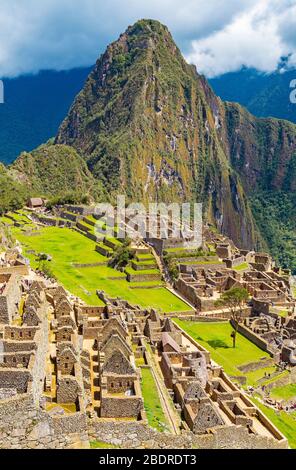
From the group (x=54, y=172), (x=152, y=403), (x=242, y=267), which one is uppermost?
(x=54, y=172)

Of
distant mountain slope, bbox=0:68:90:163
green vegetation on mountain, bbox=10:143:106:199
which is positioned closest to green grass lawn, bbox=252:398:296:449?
distant mountain slope, bbox=0:68:90:163

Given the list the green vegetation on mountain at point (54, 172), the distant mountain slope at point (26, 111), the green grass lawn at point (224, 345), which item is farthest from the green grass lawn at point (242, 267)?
the green vegetation on mountain at point (54, 172)

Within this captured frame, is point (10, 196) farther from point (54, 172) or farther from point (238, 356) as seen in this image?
point (238, 356)

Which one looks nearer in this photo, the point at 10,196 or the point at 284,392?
the point at 284,392

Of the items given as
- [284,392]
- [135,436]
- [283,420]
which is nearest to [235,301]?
[284,392]

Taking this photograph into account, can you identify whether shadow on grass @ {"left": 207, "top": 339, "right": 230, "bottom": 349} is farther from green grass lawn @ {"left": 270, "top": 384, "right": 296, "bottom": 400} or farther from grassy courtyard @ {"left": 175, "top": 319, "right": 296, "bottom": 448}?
green grass lawn @ {"left": 270, "top": 384, "right": 296, "bottom": 400}

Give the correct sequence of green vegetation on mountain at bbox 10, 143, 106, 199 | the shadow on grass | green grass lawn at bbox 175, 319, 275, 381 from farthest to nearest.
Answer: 1. green vegetation on mountain at bbox 10, 143, 106, 199
2. the shadow on grass
3. green grass lawn at bbox 175, 319, 275, 381
